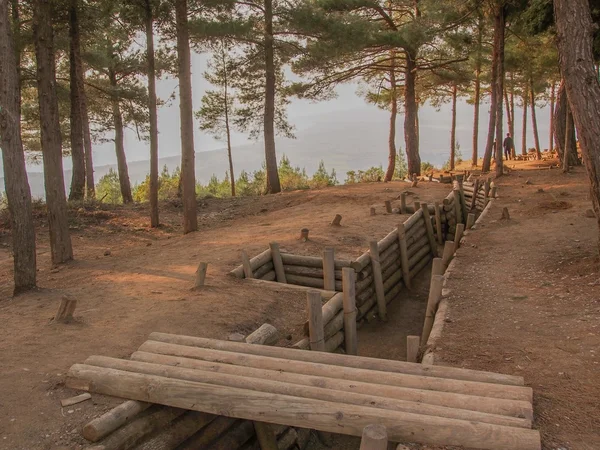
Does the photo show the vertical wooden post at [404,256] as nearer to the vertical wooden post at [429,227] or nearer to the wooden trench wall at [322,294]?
the wooden trench wall at [322,294]

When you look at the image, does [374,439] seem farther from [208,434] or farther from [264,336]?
[264,336]

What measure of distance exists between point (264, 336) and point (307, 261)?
3.51m

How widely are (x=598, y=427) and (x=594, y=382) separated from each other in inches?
32.2

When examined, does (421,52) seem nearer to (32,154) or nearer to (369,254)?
(369,254)

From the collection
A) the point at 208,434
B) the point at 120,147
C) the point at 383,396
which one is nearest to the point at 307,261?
the point at 208,434

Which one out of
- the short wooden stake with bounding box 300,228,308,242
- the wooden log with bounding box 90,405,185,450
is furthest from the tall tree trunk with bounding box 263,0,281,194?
the wooden log with bounding box 90,405,185,450

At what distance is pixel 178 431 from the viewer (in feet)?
13.4

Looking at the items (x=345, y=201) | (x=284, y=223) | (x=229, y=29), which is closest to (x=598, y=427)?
(x=284, y=223)

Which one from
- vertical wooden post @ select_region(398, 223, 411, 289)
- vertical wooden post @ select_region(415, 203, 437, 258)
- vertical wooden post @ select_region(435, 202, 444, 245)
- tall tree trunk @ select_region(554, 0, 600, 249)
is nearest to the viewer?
tall tree trunk @ select_region(554, 0, 600, 249)

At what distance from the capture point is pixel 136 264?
9703 mm

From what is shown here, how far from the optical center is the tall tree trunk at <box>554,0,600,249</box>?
7.04m

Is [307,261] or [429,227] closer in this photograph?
[307,261]

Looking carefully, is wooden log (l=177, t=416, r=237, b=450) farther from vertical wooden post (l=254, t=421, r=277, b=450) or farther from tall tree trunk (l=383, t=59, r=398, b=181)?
tall tree trunk (l=383, t=59, r=398, b=181)

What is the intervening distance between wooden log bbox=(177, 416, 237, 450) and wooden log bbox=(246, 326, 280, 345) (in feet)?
3.70
